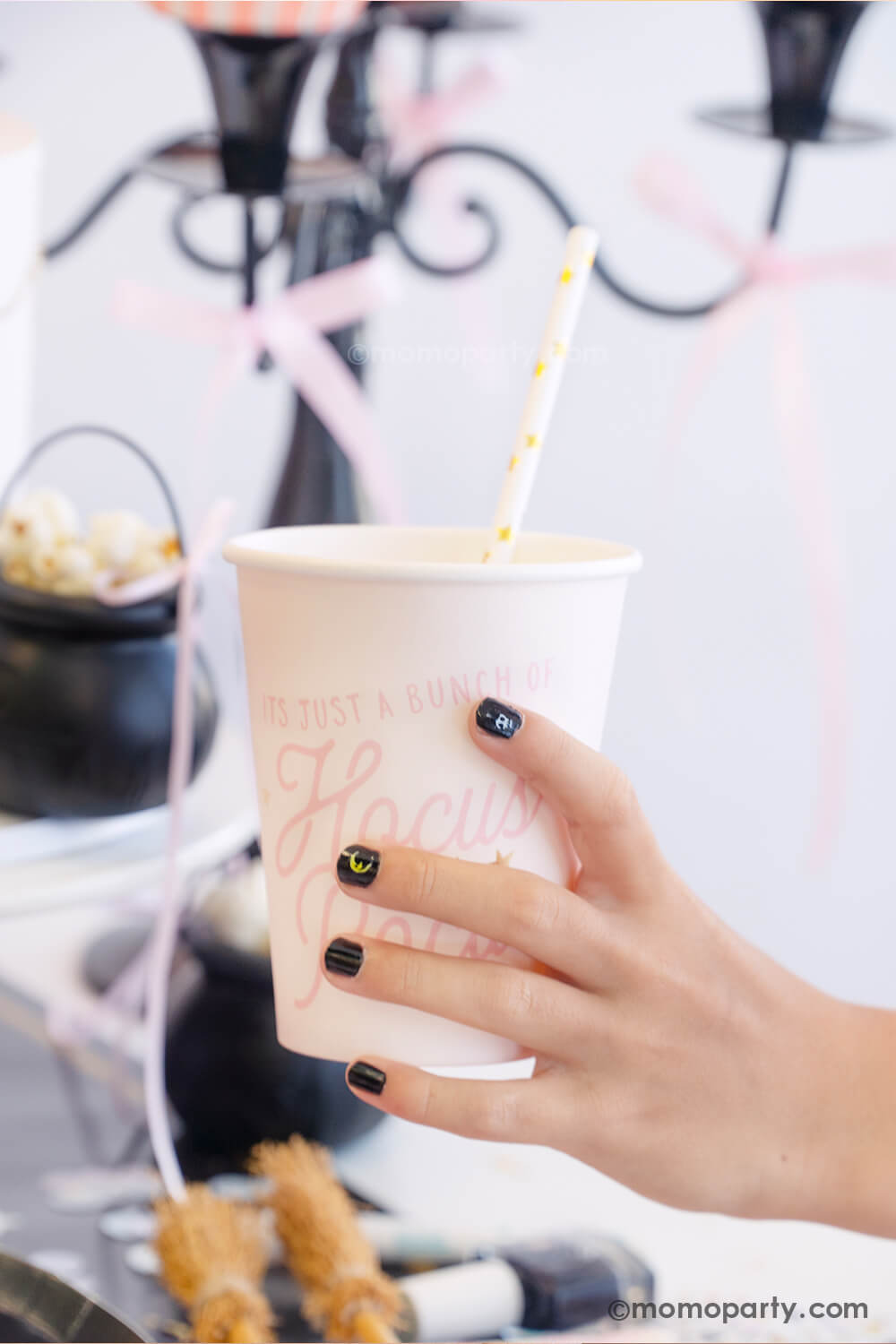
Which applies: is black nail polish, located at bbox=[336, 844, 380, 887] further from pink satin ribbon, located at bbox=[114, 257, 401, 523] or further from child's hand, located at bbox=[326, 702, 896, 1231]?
pink satin ribbon, located at bbox=[114, 257, 401, 523]

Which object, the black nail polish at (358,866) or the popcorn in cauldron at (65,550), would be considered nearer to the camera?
the black nail polish at (358,866)

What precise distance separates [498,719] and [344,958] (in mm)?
97

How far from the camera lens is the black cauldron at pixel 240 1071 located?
0.85 meters

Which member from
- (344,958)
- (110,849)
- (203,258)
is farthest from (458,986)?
(203,258)

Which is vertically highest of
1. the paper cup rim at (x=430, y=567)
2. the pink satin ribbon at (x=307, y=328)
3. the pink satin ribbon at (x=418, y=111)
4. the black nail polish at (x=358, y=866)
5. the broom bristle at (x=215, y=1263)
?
the pink satin ribbon at (x=418, y=111)

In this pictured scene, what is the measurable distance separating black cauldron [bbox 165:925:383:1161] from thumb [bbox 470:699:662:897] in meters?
0.51

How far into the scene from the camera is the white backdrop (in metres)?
0.96

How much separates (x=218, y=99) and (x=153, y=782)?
406mm

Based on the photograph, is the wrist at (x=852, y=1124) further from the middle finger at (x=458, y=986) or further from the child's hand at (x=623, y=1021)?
Result: the middle finger at (x=458, y=986)

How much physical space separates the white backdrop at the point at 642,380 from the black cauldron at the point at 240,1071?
0.39 meters

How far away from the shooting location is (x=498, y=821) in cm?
39

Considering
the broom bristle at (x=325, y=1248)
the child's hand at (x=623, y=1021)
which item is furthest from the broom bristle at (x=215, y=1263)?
the child's hand at (x=623, y=1021)

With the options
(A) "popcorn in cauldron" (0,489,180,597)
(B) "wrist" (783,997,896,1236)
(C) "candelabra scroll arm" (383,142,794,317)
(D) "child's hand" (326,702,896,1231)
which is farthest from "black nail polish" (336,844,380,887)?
(C) "candelabra scroll arm" (383,142,794,317)

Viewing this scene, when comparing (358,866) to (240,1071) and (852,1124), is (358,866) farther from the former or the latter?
(240,1071)
